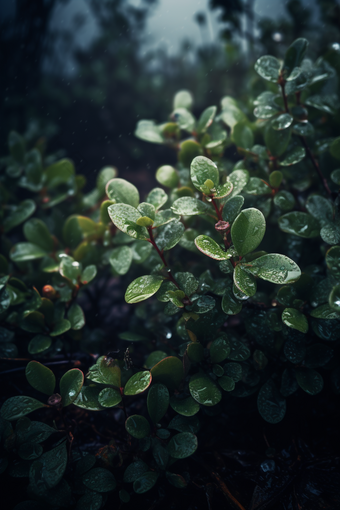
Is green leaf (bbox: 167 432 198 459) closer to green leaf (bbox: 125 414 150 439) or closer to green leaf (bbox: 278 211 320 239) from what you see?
green leaf (bbox: 125 414 150 439)

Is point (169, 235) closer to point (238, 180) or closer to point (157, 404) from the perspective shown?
point (238, 180)

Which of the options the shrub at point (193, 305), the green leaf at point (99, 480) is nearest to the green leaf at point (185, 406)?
the shrub at point (193, 305)

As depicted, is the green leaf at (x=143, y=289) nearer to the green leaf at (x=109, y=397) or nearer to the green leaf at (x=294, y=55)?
the green leaf at (x=109, y=397)

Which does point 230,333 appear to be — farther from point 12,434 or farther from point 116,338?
point 12,434

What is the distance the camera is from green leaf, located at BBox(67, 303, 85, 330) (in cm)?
91

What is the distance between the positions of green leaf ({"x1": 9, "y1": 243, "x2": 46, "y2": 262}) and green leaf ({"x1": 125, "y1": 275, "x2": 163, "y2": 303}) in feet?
1.54

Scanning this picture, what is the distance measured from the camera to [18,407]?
0.76 meters

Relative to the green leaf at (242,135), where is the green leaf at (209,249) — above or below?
below

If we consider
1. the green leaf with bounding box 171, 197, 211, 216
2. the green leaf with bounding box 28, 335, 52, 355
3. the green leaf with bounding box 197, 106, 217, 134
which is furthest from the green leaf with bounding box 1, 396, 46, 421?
the green leaf with bounding box 197, 106, 217, 134

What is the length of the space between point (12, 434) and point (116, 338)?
1.32 feet

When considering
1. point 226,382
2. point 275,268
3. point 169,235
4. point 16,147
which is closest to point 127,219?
point 169,235

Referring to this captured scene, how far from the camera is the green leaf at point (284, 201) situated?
2.88 feet

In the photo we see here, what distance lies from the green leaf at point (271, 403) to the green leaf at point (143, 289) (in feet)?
1.26

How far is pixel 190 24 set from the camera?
174 cm
